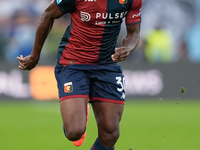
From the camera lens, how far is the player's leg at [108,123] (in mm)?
4793

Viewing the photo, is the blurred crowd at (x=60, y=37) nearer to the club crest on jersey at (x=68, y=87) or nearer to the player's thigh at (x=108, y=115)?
the player's thigh at (x=108, y=115)

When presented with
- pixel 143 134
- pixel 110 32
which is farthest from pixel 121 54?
pixel 143 134

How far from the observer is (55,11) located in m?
4.62

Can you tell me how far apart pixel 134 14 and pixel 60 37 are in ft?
31.1

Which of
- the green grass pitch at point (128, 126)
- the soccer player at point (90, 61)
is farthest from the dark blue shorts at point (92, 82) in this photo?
the green grass pitch at point (128, 126)

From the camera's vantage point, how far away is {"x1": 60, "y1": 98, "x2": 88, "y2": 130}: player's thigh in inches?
180

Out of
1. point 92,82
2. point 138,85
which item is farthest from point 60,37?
point 92,82

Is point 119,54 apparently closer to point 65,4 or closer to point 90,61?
point 90,61

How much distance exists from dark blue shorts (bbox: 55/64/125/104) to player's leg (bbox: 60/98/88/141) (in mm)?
100

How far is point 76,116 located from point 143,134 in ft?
12.7

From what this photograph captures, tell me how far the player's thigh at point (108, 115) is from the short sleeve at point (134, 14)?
97 cm

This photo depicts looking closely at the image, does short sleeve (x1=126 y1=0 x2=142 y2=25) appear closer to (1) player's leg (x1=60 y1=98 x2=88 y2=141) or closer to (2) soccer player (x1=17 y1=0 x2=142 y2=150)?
(2) soccer player (x1=17 y1=0 x2=142 y2=150)

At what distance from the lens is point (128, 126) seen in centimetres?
932

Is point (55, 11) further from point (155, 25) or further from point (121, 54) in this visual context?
point (155, 25)
